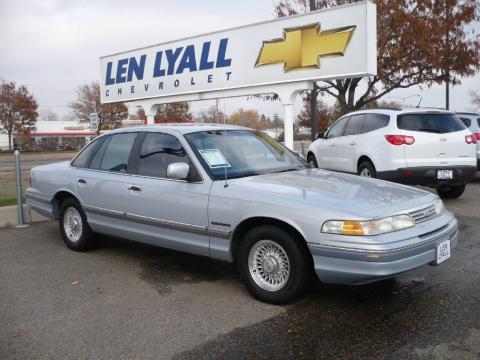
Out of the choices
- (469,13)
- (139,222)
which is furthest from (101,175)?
(469,13)

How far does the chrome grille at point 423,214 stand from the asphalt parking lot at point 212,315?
699mm

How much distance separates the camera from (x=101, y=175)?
5648mm

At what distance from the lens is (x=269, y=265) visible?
4074 mm

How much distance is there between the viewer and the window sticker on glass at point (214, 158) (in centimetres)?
468

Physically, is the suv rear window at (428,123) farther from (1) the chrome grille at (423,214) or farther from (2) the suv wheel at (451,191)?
(1) the chrome grille at (423,214)

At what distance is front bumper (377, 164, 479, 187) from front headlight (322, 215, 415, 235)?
4.76 meters

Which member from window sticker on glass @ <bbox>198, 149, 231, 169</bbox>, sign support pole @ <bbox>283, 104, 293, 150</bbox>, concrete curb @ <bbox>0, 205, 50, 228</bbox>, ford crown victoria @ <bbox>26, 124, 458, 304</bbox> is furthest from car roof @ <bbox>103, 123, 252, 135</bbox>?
sign support pole @ <bbox>283, 104, 293, 150</bbox>

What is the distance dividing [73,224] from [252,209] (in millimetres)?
2994

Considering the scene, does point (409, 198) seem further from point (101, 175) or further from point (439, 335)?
point (101, 175)

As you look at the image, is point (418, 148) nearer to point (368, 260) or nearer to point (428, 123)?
point (428, 123)

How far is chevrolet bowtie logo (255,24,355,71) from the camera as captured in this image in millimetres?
9641

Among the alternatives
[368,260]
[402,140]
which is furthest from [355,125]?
[368,260]

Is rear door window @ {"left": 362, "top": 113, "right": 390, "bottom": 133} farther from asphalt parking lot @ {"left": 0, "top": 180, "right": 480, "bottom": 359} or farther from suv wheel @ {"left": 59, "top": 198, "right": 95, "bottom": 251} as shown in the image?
suv wheel @ {"left": 59, "top": 198, "right": 95, "bottom": 251}

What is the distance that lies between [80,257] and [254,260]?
266 centimetres
